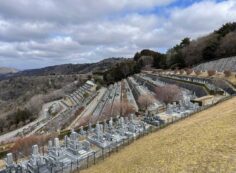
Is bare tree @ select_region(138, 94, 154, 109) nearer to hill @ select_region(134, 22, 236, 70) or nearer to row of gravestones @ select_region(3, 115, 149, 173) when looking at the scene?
row of gravestones @ select_region(3, 115, 149, 173)

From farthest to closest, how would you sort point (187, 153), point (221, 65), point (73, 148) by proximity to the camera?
point (221, 65) < point (73, 148) < point (187, 153)

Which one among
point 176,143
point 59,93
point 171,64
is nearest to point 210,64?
point 171,64

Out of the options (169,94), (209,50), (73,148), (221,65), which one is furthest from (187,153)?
(209,50)

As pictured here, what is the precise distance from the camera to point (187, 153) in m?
14.3

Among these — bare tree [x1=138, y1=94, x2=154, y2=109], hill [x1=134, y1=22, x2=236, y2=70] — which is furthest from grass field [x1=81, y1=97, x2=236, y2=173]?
hill [x1=134, y1=22, x2=236, y2=70]

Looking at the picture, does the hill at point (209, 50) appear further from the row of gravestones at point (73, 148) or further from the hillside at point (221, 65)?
the row of gravestones at point (73, 148)

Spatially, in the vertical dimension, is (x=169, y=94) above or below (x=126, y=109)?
above

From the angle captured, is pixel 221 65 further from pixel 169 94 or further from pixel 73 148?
pixel 73 148

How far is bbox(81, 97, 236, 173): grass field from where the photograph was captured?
40.8ft

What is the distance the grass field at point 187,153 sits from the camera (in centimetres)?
1244

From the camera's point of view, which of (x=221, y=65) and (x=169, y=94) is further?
(x=221, y=65)

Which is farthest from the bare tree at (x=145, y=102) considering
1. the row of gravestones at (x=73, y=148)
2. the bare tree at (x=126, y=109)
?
the row of gravestones at (x=73, y=148)

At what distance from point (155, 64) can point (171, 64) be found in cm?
1579

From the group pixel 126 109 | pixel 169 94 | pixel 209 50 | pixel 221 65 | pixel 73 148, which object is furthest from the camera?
pixel 209 50
